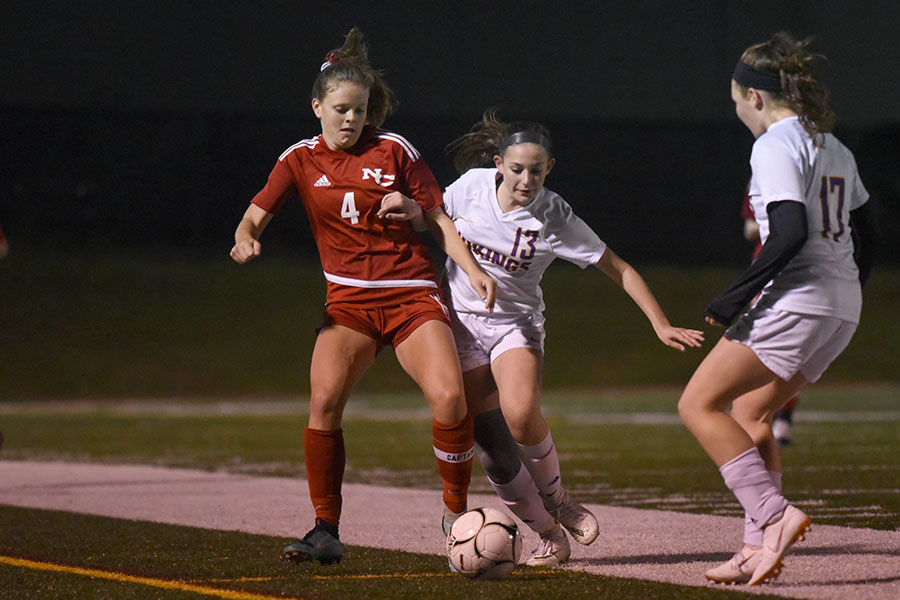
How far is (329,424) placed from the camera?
16.4 feet

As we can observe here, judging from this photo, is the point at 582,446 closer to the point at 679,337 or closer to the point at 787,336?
the point at 679,337

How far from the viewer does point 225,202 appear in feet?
83.1

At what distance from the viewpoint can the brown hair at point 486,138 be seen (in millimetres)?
5238

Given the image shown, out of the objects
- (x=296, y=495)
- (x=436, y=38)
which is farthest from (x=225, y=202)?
(x=296, y=495)

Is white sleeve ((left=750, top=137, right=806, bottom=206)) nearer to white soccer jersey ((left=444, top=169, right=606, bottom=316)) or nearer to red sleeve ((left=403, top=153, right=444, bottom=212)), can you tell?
white soccer jersey ((left=444, top=169, right=606, bottom=316))

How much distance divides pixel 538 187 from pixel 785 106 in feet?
3.26

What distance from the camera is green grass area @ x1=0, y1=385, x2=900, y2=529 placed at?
7.76 meters

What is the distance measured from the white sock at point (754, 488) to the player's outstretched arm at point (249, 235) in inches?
69.8

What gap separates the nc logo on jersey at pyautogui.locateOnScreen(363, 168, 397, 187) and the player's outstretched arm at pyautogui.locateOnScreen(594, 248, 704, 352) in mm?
849

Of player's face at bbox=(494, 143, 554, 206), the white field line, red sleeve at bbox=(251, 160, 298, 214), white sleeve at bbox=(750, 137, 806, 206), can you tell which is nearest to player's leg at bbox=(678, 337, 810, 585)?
the white field line

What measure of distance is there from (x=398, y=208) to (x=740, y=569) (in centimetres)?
176

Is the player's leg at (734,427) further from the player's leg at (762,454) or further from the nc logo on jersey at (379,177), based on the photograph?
the nc logo on jersey at (379,177)

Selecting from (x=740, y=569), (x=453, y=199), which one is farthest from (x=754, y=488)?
(x=453, y=199)

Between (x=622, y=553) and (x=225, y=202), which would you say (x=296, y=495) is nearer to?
(x=622, y=553)
